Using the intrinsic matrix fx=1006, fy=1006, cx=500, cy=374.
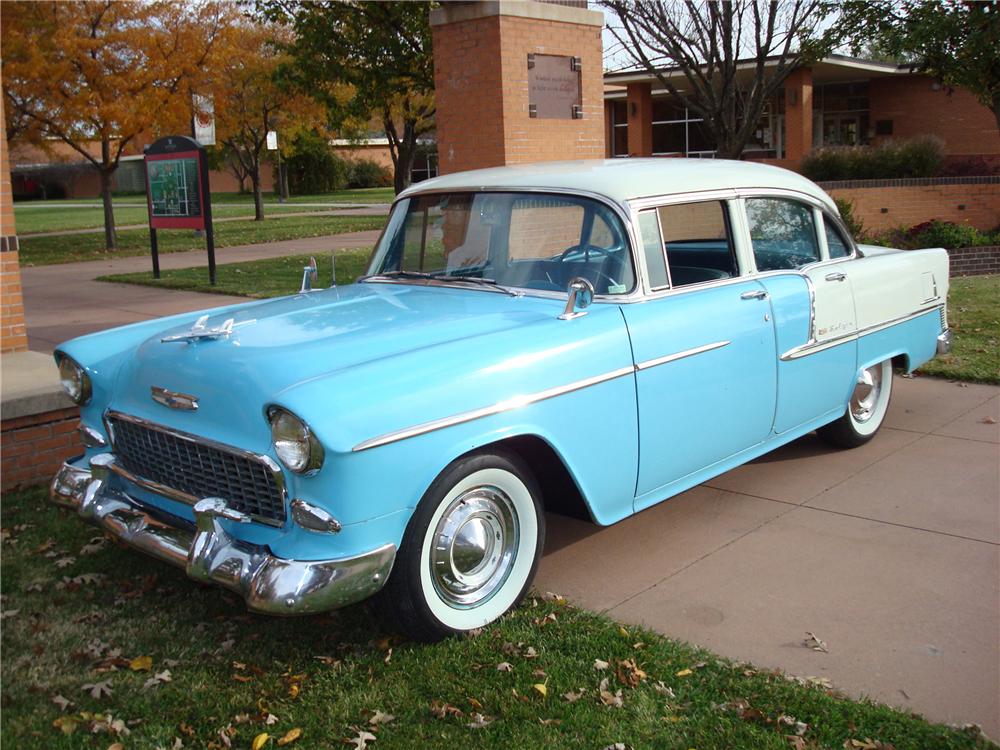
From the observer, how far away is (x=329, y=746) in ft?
9.96

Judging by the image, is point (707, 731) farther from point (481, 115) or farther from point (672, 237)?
point (481, 115)

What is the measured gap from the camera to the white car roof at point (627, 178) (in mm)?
4484

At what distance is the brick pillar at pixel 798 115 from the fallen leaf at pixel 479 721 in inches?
976

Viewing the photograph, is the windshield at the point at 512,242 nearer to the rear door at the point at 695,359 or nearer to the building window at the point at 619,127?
the rear door at the point at 695,359

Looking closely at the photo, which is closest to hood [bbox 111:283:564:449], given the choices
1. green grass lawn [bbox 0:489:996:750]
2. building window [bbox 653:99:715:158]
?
green grass lawn [bbox 0:489:996:750]

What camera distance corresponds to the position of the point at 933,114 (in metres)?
28.1

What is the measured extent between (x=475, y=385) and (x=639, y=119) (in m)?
27.2

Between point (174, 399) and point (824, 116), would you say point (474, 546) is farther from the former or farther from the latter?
point (824, 116)

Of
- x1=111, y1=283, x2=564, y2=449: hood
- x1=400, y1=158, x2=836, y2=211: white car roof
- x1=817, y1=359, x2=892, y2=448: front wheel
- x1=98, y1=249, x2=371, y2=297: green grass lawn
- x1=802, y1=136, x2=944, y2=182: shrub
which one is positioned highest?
x1=802, y1=136, x2=944, y2=182: shrub

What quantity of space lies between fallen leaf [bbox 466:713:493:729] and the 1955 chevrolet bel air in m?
0.46

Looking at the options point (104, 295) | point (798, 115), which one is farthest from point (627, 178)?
point (798, 115)

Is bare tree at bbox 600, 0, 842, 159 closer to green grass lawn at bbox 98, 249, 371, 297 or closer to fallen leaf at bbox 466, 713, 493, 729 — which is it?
green grass lawn at bbox 98, 249, 371, 297

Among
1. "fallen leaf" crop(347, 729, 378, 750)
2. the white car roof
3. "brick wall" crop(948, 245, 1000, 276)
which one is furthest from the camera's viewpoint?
"brick wall" crop(948, 245, 1000, 276)

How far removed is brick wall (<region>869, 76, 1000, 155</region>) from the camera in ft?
87.9
